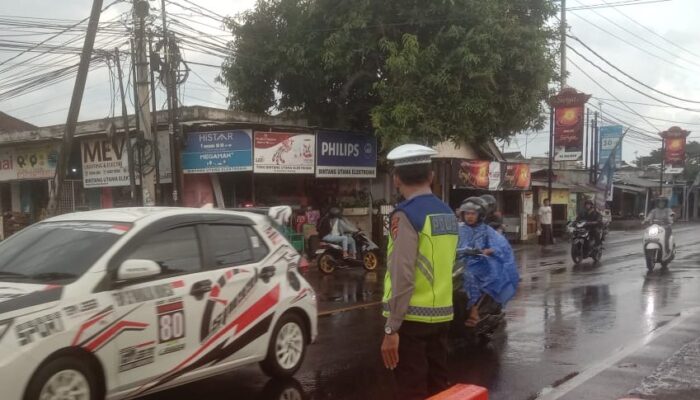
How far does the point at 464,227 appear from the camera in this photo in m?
7.16

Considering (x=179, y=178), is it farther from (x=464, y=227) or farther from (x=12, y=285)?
(x=12, y=285)

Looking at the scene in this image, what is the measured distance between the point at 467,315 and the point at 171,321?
10.8ft

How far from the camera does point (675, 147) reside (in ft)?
145

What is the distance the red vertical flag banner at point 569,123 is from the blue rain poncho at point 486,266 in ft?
56.1

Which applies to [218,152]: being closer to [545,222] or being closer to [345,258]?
[345,258]

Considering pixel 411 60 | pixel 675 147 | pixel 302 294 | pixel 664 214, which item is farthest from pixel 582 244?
pixel 675 147

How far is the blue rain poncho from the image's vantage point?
698 cm

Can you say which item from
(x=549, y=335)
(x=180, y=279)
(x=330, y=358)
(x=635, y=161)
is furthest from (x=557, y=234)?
(x=635, y=161)

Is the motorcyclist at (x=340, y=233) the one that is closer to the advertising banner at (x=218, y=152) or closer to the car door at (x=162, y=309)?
the advertising banner at (x=218, y=152)

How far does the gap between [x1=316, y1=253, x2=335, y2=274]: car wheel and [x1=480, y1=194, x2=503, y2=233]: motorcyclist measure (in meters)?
7.03

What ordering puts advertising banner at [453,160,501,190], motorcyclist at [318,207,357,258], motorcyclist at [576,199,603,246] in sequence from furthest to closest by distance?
1. advertising banner at [453,160,501,190]
2. motorcyclist at [576,199,603,246]
3. motorcyclist at [318,207,357,258]

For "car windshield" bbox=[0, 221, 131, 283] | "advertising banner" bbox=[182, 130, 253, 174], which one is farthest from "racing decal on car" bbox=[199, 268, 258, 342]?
"advertising banner" bbox=[182, 130, 253, 174]

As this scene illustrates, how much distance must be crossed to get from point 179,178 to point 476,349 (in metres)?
10.1

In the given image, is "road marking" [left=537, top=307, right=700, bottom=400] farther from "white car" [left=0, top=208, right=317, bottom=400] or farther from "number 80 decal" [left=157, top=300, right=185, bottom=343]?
"number 80 decal" [left=157, top=300, right=185, bottom=343]
